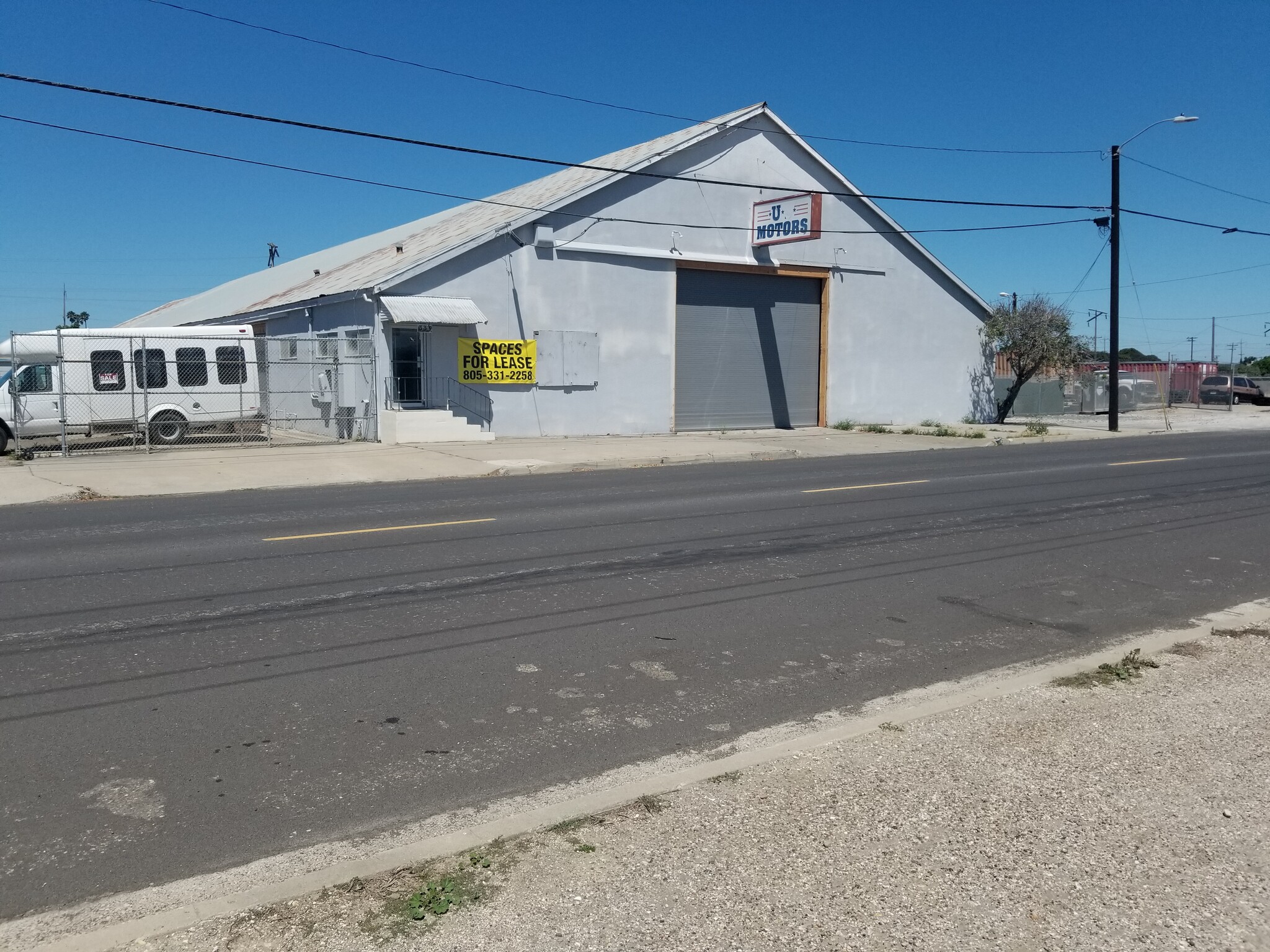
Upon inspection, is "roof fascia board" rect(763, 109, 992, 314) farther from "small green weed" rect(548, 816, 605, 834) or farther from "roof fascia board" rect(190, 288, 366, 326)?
"small green weed" rect(548, 816, 605, 834)

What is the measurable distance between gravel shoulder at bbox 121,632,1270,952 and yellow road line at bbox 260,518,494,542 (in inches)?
286

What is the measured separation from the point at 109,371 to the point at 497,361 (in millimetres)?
8313

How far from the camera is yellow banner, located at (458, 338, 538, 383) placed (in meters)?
23.8

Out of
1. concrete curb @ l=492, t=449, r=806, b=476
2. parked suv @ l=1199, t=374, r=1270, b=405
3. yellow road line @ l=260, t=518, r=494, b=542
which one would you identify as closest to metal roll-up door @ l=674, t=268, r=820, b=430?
concrete curb @ l=492, t=449, r=806, b=476

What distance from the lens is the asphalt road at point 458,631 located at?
4.57 metres

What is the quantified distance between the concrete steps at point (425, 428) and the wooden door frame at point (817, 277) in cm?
646

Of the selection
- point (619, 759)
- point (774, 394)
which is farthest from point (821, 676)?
point (774, 394)

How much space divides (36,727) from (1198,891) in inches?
209

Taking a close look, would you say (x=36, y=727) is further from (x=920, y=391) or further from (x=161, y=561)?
(x=920, y=391)

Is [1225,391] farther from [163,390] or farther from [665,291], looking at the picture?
[163,390]

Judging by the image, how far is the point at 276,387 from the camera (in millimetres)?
27812

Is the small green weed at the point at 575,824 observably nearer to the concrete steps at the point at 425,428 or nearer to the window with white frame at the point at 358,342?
the concrete steps at the point at 425,428

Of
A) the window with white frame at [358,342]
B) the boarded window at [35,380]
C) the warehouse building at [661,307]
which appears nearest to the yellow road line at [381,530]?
the warehouse building at [661,307]

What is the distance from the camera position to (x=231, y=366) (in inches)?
905
